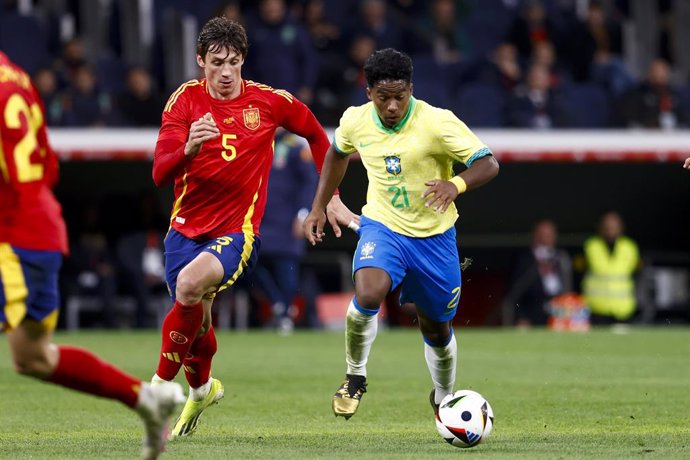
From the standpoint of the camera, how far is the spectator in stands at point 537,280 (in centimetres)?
1889

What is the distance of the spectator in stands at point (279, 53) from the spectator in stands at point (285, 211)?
0.74 metres

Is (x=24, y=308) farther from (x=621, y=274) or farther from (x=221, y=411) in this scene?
(x=621, y=274)

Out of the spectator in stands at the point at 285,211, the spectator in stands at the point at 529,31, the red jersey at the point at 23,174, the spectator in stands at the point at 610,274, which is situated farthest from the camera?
the spectator in stands at the point at 529,31

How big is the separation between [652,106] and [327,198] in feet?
36.7

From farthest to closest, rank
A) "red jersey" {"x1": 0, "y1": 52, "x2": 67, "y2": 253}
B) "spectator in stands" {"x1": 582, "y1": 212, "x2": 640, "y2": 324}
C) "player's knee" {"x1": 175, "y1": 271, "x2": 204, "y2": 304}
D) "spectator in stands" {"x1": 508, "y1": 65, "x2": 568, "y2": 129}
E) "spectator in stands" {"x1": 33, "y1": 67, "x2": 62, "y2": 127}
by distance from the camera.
A: "spectator in stands" {"x1": 582, "y1": 212, "x2": 640, "y2": 324}, "spectator in stands" {"x1": 508, "y1": 65, "x2": 568, "y2": 129}, "spectator in stands" {"x1": 33, "y1": 67, "x2": 62, "y2": 127}, "player's knee" {"x1": 175, "y1": 271, "x2": 204, "y2": 304}, "red jersey" {"x1": 0, "y1": 52, "x2": 67, "y2": 253}

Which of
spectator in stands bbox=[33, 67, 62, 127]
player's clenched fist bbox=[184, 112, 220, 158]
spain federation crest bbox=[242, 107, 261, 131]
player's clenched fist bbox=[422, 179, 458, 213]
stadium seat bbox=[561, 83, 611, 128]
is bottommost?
stadium seat bbox=[561, 83, 611, 128]

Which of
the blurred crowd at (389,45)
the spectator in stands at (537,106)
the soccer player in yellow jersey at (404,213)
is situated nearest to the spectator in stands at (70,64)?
the blurred crowd at (389,45)

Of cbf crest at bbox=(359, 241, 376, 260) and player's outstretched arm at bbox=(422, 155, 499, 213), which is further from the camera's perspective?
cbf crest at bbox=(359, 241, 376, 260)

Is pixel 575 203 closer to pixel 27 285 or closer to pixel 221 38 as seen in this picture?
pixel 221 38

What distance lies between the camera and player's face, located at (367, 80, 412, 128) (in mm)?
7512

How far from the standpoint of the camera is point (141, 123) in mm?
17422

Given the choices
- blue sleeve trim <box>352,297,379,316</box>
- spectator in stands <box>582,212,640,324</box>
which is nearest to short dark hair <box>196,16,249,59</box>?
blue sleeve trim <box>352,297,379,316</box>

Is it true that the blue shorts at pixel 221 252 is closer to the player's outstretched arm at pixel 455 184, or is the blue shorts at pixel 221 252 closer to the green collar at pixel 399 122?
the green collar at pixel 399 122

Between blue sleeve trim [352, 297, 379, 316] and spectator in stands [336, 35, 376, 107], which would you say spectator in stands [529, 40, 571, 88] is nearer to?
spectator in stands [336, 35, 376, 107]
